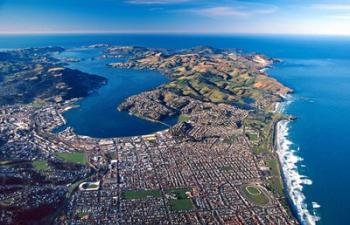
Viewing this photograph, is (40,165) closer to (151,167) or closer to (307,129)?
(151,167)

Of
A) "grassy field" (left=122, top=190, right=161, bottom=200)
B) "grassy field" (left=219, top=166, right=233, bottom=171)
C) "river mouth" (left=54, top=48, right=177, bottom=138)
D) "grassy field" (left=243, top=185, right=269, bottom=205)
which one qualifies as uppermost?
"river mouth" (left=54, top=48, right=177, bottom=138)

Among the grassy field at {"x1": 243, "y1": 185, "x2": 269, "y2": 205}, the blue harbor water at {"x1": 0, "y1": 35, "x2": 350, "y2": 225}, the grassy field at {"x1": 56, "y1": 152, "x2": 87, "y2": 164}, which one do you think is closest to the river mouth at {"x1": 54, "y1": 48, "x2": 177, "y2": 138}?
the blue harbor water at {"x1": 0, "y1": 35, "x2": 350, "y2": 225}

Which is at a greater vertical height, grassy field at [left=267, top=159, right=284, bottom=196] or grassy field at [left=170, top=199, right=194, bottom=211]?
grassy field at [left=267, top=159, right=284, bottom=196]

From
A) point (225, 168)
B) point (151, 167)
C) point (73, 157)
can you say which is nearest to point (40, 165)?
point (73, 157)

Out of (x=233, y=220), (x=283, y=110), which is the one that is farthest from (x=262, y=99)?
(x=233, y=220)

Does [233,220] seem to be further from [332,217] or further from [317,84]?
[317,84]

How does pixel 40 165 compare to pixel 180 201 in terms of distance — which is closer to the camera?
pixel 180 201

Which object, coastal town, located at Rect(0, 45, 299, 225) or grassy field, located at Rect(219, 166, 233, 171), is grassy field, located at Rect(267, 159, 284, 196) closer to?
coastal town, located at Rect(0, 45, 299, 225)

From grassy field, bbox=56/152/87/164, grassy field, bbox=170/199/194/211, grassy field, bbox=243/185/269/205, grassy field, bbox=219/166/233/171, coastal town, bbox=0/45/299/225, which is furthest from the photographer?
grassy field, bbox=56/152/87/164
